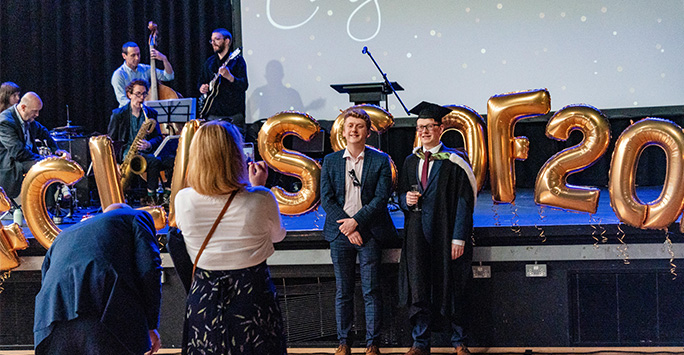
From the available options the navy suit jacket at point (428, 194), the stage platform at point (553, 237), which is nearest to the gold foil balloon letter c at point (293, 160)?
the stage platform at point (553, 237)

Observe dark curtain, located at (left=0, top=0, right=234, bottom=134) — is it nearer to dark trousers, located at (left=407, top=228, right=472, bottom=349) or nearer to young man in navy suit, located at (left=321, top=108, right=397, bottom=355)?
young man in navy suit, located at (left=321, top=108, right=397, bottom=355)

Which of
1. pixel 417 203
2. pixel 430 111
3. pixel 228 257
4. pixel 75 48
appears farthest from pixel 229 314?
pixel 75 48

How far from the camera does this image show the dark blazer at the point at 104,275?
272cm

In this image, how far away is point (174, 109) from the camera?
6855 mm

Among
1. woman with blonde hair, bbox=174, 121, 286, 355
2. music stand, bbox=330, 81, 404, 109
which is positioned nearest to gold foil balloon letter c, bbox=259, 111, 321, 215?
woman with blonde hair, bbox=174, 121, 286, 355

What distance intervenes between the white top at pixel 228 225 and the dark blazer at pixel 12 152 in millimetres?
4828

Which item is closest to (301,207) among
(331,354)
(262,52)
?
(331,354)

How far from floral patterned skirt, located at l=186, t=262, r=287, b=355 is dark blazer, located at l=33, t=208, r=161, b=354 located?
231 millimetres

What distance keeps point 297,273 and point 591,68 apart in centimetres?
453

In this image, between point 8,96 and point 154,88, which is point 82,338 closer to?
point 154,88

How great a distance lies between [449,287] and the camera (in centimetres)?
414

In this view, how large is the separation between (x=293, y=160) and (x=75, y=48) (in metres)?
6.20

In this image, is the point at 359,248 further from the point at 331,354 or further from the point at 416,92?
the point at 416,92

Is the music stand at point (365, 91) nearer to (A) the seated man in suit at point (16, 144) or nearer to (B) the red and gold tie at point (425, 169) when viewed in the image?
(B) the red and gold tie at point (425, 169)
